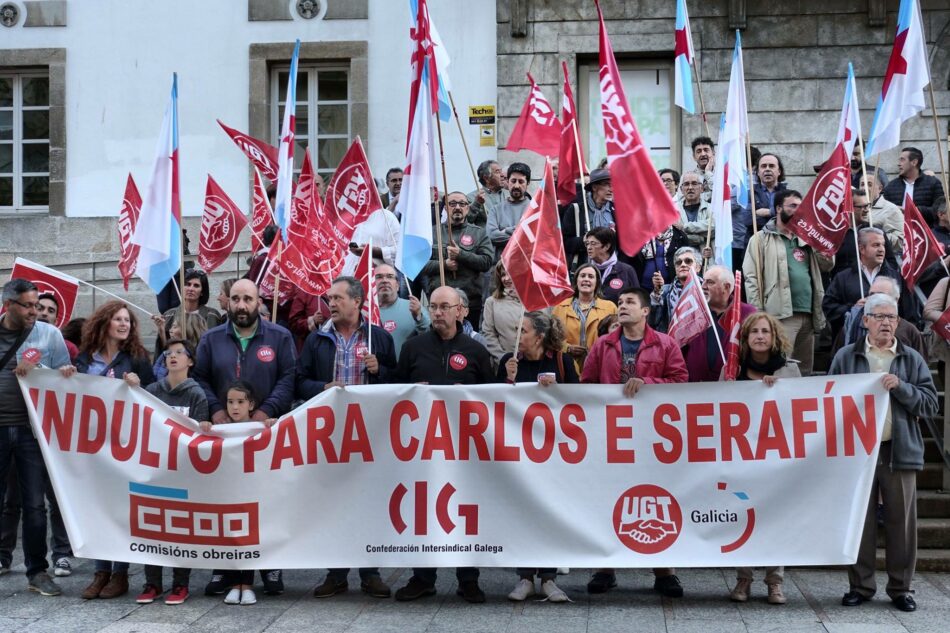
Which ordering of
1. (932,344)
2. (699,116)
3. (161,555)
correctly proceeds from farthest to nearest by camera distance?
(699,116) → (932,344) → (161,555)

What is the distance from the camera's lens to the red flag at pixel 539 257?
8.80 meters

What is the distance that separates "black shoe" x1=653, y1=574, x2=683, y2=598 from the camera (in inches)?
332

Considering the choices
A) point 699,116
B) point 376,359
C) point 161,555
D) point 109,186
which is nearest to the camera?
point 161,555

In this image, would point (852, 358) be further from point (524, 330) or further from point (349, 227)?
point (349, 227)

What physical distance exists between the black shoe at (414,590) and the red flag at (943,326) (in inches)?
166

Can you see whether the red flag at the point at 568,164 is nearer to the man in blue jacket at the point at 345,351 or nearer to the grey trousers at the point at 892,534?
the man in blue jacket at the point at 345,351

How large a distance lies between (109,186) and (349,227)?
7.28 m

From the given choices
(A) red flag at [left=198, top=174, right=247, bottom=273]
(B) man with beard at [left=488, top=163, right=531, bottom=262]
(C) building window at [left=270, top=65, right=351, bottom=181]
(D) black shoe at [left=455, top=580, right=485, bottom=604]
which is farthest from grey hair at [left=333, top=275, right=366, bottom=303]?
(C) building window at [left=270, top=65, right=351, bottom=181]

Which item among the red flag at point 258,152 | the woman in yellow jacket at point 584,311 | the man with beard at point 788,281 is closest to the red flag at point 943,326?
the man with beard at point 788,281

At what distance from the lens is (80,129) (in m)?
17.5

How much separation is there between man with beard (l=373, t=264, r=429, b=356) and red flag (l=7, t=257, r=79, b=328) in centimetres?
230

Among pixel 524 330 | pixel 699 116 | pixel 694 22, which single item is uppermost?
pixel 694 22

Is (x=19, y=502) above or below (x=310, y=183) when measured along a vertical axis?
below

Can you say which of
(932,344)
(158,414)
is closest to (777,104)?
(932,344)
